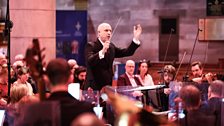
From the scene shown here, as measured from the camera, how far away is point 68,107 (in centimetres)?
345

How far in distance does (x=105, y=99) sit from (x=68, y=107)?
72.9 inches

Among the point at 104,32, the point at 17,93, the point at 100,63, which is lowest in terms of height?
the point at 17,93

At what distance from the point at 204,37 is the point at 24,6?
7.24m

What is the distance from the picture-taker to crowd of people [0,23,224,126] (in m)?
3.07

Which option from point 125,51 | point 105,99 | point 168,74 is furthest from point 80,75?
point 105,99

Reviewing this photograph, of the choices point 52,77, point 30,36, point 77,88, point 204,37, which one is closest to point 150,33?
point 204,37

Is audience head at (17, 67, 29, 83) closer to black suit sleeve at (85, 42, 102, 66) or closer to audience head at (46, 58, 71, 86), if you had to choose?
black suit sleeve at (85, 42, 102, 66)

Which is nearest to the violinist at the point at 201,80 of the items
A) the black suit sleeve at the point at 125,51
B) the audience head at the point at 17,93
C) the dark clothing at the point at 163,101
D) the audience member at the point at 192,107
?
the dark clothing at the point at 163,101

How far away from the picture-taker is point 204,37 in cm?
1580

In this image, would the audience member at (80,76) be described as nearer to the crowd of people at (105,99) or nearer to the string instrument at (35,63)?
the crowd of people at (105,99)

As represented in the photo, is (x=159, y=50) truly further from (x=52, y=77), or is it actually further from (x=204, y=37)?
(x=52, y=77)

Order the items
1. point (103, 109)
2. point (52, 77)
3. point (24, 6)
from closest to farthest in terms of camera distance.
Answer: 1. point (52, 77)
2. point (103, 109)
3. point (24, 6)

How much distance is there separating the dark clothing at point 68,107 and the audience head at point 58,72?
7 centimetres

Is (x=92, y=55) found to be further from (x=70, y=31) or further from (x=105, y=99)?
(x=70, y=31)
